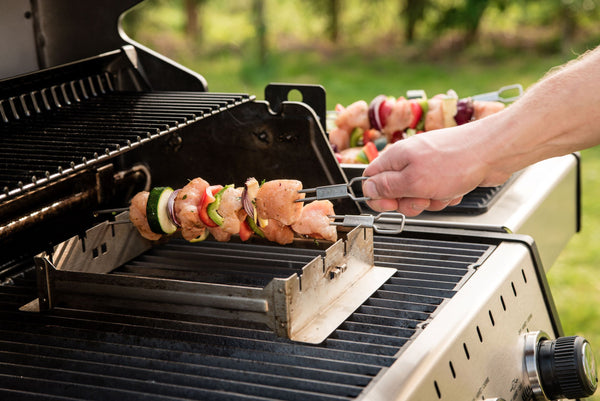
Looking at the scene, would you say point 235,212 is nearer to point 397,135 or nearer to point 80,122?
point 80,122

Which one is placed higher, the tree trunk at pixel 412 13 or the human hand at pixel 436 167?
the human hand at pixel 436 167

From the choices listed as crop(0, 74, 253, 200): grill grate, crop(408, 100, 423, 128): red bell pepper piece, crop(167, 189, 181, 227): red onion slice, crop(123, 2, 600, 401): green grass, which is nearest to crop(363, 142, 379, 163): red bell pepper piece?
crop(408, 100, 423, 128): red bell pepper piece

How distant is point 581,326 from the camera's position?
435cm

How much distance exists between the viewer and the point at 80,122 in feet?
6.03

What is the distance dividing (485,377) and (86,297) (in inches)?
33.4

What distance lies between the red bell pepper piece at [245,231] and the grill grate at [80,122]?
0.92 ft

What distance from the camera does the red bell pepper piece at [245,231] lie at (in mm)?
1934

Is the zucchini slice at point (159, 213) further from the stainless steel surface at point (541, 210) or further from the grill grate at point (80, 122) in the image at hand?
the stainless steel surface at point (541, 210)

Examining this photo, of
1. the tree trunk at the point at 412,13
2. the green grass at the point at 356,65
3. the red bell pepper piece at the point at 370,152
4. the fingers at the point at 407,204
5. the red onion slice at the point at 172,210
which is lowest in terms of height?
the green grass at the point at 356,65

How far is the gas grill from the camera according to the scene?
4.61 feet

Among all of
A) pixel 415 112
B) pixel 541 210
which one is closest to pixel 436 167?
pixel 541 210

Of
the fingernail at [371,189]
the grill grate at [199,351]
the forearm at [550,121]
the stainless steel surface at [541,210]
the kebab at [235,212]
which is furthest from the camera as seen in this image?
the stainless steel surface at [541,210]

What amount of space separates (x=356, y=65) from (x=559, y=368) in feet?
27.3

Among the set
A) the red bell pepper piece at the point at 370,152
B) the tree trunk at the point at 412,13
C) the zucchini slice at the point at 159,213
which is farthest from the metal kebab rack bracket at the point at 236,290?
the tree trunk at the point at 412,13
